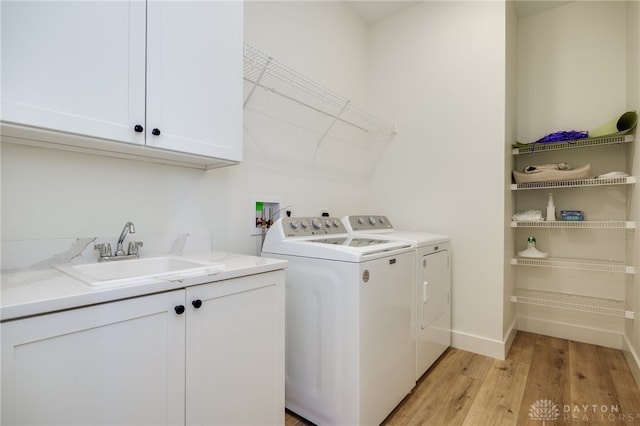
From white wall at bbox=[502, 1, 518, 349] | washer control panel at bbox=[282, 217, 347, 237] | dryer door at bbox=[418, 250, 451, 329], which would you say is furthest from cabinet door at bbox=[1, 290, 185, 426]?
white wall at bbox=[502, 1, 518, 349]

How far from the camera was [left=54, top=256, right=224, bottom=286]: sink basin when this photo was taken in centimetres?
95

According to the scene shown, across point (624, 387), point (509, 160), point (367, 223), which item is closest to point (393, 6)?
point (509, 160)

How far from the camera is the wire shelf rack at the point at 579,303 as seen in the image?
7.52 feet

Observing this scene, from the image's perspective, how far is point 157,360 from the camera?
0.94 m

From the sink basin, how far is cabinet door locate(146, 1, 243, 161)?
0.49m

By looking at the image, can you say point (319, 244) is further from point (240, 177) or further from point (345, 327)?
point (240, 177)

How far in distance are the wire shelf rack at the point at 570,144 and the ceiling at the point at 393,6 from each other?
1254 mm

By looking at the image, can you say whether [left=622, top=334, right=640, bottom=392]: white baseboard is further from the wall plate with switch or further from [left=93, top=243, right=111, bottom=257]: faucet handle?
[left=93, top=243, right=111, bottom=257]: faucet handle

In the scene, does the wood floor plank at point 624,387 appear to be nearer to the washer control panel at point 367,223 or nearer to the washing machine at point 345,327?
the washing machine at point 345,327

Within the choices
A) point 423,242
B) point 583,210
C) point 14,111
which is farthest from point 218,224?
point 583,210

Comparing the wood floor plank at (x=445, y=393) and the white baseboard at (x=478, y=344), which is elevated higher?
the white baseboard at (x=478, y=344)

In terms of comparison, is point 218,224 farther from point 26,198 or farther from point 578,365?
point 578,365

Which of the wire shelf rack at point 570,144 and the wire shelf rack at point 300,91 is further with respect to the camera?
the wire shelf rack at point 570,144

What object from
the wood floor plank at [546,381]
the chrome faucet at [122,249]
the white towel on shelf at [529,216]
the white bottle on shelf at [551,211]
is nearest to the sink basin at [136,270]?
the chrome faucet at [122,249]
